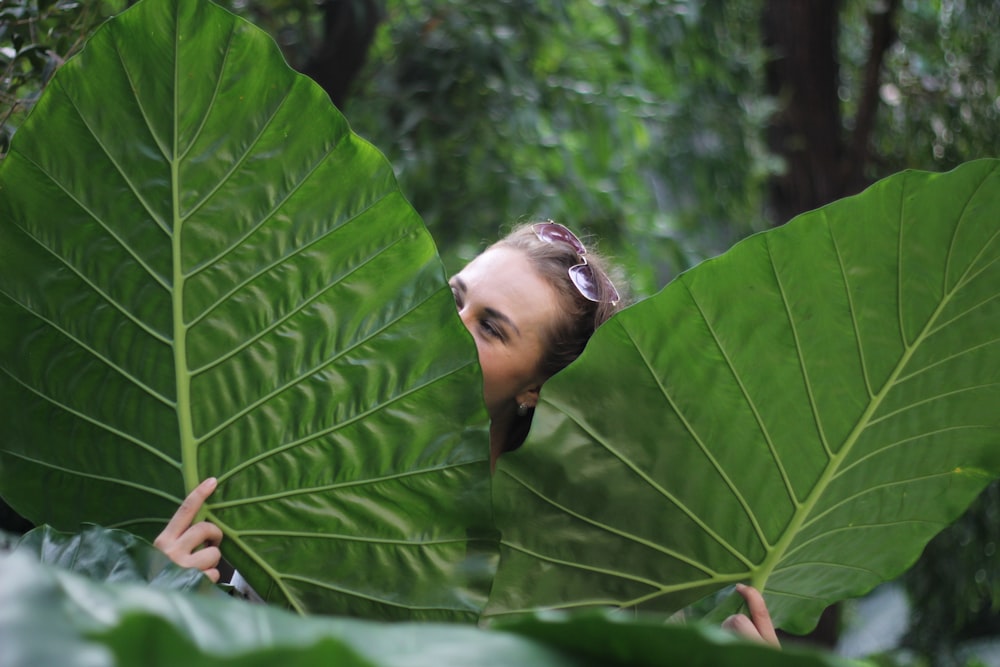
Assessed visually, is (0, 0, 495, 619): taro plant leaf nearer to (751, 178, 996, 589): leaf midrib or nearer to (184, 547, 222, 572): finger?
(184, 547, 222, 572): finger

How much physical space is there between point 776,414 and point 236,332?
18.8 inches

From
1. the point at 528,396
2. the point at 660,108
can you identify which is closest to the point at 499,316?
the point at 528,396

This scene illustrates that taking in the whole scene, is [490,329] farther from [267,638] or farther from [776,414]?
[267,638]

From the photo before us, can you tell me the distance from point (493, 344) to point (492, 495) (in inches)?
11.7

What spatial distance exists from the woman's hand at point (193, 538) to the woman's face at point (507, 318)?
15.3 inches

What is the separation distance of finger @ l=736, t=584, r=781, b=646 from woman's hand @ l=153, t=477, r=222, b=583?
0.46 meters

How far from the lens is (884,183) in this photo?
901 millimetres

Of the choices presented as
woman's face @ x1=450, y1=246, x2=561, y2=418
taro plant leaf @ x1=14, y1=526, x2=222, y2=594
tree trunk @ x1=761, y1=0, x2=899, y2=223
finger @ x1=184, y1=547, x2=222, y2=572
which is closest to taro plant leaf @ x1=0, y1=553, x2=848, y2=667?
taro plant leaf @ x1=14, y1=526, x2=222, y2=594

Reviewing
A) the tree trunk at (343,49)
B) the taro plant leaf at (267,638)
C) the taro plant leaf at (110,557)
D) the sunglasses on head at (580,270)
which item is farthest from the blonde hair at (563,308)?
the tree trunk at (343,49)

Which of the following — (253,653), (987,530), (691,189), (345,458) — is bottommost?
(987,530)

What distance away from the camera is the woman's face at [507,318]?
122 centimetres

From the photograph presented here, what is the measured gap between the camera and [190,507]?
35.3 inches

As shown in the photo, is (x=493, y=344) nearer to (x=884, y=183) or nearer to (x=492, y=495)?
(x=492, y=495)

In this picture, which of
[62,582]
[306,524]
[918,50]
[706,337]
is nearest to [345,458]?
[306,524]
